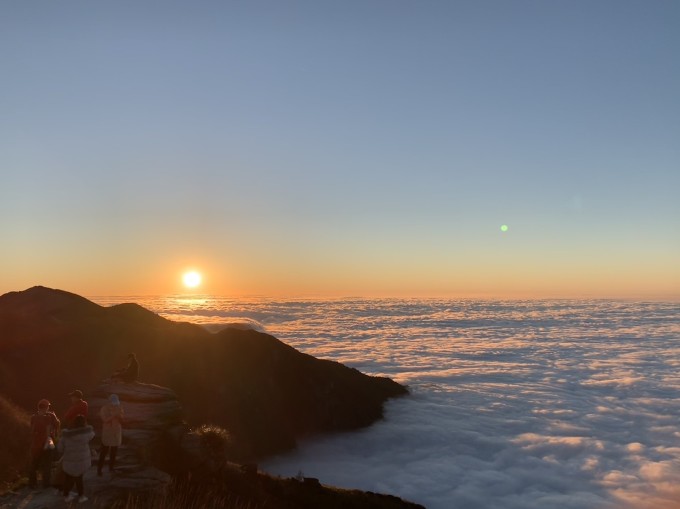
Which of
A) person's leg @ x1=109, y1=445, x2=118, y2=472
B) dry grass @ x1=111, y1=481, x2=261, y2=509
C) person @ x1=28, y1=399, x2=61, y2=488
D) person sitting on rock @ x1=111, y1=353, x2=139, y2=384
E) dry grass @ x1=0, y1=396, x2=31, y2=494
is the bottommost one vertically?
A: dry grass @ x1=111, y1=481, x2=261, y2=509

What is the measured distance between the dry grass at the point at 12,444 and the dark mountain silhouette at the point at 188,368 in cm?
305

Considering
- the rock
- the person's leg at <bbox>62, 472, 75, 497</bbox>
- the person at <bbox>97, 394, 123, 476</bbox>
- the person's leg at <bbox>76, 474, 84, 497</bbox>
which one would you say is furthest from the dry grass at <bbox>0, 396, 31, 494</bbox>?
the person's leg at <bbox>76, 474, 84, 497</bbox>

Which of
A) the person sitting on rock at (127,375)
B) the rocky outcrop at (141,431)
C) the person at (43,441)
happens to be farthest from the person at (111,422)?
the person sitting on rock at (127,375)

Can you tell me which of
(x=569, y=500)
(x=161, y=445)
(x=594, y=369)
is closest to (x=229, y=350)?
(x=161, y=445)

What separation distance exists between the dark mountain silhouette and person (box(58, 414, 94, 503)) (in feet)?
36.8

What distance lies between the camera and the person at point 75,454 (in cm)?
1107

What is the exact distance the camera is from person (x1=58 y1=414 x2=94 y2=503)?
11070mm

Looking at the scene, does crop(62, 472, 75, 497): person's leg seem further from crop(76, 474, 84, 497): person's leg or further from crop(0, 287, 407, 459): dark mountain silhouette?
crop(0, 287, 407, 459): dark mountain silhouette

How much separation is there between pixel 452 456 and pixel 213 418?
40.3 ft

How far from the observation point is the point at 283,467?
2472 cm

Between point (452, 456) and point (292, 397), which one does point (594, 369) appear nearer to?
point (452, 456)

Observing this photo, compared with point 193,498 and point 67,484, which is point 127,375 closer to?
point 193,498

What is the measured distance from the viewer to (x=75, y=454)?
1109cm

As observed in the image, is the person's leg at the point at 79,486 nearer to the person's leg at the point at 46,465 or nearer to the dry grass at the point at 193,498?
the dry grass at the point at 193,498
